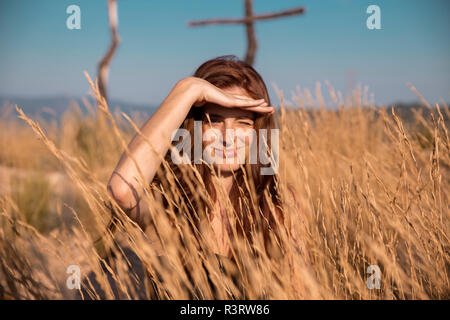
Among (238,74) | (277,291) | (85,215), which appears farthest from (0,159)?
(277,291)

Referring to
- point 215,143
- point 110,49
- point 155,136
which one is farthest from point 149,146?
point 110,49

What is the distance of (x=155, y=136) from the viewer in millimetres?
1196

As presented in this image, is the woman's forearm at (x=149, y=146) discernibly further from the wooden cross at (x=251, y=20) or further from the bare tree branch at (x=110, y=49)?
the bare tree branch at (x=110, y=49)

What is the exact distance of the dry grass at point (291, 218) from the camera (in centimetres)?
100

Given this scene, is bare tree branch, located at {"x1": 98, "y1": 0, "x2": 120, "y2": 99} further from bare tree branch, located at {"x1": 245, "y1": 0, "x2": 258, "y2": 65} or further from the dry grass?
bare tree branch, located at {"x1": 245, "y1": 0, "x2": 258, "y2": 65}

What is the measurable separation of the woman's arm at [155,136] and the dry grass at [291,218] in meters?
0.08

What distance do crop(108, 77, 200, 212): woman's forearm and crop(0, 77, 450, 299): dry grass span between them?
86mm

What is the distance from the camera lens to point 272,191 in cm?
173
